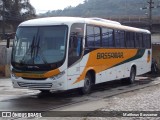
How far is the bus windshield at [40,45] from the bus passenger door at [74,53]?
0.38m

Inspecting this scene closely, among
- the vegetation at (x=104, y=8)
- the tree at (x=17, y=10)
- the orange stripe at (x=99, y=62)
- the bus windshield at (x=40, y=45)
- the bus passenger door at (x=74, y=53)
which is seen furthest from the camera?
the tree at (x=17, y=10)

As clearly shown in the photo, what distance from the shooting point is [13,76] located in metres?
14.8

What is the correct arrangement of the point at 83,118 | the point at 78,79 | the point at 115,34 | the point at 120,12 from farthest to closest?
the point at 120,12 → the point at 115,34 → the point at 78,79 → the point at 83,118

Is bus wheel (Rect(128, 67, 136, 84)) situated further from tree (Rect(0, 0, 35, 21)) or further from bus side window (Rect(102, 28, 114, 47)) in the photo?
tree (Rect(0, 0, 35, 21))

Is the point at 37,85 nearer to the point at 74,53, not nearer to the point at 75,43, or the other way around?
the point at 74,53

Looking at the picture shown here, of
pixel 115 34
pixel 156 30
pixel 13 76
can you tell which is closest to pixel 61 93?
pixel 13 76

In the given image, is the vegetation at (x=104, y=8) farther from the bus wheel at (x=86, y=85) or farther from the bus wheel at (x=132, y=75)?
the bus wheel at (x=86, y=85)

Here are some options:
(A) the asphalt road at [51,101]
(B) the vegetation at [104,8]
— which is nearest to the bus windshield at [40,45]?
(A) the asphalt road at [51,101]

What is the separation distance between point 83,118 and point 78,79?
17.3 feet

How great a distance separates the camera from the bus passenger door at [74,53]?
14562 mm

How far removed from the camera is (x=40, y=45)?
47.8ft

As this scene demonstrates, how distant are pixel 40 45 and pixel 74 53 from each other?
1.31 m

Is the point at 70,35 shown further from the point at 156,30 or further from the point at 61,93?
the point at 156,30

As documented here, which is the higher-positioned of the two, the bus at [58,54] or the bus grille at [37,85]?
the bus at [58,54]
